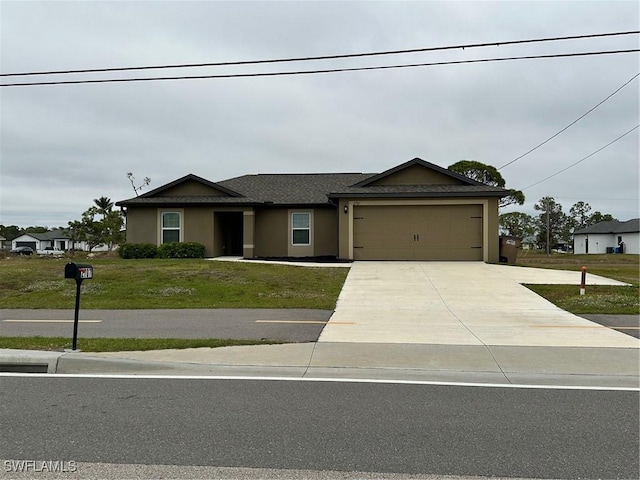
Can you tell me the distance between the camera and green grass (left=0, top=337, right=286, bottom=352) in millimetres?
7855

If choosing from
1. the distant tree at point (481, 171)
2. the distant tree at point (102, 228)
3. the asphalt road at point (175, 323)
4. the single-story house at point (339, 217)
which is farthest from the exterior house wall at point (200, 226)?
the distant tree at point (481, 171)

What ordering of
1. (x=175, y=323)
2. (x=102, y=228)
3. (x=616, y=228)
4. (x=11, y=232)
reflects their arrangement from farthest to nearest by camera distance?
(x=11, y=232) → (x=616, y=228) → (x=102, y=228) → (x=175, y=323)

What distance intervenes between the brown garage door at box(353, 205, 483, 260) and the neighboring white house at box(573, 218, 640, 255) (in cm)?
4467

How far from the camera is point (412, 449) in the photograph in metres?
4.36

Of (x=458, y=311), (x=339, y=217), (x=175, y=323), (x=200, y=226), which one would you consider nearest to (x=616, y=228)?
(x=339, y=217)

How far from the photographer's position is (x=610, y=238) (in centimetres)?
6353

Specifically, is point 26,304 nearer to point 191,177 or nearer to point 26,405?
point 26,405

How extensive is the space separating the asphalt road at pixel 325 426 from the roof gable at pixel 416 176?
59.3ft

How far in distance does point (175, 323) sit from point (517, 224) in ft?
215

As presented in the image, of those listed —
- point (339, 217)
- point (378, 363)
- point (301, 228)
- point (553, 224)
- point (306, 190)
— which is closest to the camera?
point (378, 363)

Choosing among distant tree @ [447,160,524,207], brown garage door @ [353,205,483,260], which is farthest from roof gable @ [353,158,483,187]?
distant tree @ [447,160,524,207]

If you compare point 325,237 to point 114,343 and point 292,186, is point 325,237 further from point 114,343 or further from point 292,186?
point 114,343

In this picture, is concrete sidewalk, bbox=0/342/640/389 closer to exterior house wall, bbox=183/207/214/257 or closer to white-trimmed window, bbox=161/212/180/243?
exterior house wall, bbox=183/207/214/257

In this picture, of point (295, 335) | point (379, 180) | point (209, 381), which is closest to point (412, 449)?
point (209, 381)
